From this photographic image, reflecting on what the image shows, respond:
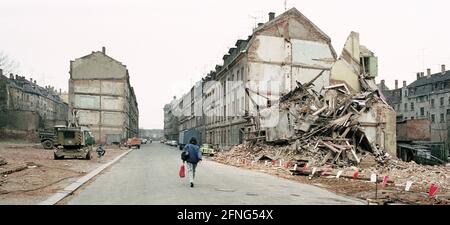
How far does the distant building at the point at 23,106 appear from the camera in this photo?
68625 millimetres

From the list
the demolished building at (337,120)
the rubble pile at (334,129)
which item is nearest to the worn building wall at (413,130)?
the demolished building at (337,120)

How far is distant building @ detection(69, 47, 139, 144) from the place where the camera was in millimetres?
68625

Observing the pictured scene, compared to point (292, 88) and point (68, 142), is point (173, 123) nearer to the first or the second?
point (292, 88)

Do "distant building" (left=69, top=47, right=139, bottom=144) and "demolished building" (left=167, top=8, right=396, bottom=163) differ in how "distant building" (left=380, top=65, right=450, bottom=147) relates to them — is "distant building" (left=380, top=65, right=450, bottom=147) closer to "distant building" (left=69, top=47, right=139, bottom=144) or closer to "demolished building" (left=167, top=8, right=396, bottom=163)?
"demolished building" (left=167, top=8, right=396, bottom=163)

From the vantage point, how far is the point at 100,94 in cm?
7050

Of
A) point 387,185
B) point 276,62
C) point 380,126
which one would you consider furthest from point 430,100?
→ point 387,185

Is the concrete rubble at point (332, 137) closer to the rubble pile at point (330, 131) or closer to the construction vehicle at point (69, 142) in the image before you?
the rubble pile at point (330, 131)

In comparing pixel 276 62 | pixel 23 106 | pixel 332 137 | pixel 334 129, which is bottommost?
pixel 332 137

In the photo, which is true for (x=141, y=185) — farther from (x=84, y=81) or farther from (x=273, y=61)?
(x=84, y=81)

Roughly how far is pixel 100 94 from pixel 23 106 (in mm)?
31208
